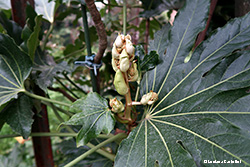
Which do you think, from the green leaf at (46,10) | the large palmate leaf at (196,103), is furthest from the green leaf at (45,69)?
the large palmate leaf at (196,103)

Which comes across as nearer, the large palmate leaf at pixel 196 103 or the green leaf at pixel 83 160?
the large palmate leaf at pixel 196 103

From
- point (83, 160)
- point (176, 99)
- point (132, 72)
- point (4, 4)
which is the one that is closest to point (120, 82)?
point (132, 72)

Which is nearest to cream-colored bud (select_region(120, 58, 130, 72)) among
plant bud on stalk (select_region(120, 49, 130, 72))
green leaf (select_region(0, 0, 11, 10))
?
plant bud on stalk (select_region(120, 49, 130, 72))

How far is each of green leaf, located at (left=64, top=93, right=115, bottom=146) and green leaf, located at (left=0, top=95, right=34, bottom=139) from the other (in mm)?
187

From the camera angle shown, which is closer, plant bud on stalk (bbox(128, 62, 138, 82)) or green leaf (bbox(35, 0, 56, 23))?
plant bud on stalk (bbox(128, 62, 138, 82))

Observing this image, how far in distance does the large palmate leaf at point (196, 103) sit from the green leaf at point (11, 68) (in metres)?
0.32

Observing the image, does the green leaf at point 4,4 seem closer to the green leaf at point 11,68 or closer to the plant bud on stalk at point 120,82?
the green leaf at point 11,68

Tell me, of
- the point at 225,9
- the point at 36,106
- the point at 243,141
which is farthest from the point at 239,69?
the point at 36,106

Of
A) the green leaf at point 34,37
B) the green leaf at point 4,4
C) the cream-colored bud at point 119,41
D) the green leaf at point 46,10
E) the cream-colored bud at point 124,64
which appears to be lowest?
the cream-colored bud at point 124,64

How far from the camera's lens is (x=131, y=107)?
45 centimetres

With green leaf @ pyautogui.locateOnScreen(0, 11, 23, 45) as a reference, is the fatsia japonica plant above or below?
below

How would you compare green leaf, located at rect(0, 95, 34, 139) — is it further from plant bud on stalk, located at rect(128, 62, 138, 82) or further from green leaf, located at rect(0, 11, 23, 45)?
plant bud on stalk, located at rect(128, 62, 138, 82)

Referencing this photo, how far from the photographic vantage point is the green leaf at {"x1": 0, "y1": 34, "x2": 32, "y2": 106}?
49cm

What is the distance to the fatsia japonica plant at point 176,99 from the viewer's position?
13.8 inches
